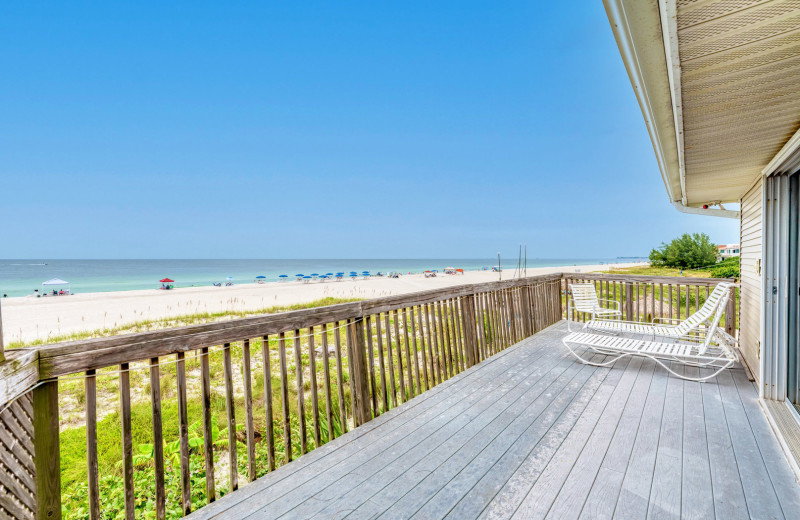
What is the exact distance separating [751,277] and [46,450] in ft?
18.1

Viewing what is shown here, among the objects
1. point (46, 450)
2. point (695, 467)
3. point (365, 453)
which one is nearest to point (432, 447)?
point (365, 453)

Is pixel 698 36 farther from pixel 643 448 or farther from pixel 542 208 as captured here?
pixel 542 208

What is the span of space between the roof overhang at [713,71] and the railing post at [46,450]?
226cm

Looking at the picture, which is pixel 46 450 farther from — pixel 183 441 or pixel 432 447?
pixel 432 447

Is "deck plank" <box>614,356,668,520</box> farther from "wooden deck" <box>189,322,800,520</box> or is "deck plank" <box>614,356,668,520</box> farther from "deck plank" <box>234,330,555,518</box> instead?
"deck plank" <box>234,330,555,518</box>

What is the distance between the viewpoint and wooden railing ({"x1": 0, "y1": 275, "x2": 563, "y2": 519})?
1.29 metres

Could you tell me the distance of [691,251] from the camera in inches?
1086

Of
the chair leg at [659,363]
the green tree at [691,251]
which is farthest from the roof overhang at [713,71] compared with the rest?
the green tree at [691,251]

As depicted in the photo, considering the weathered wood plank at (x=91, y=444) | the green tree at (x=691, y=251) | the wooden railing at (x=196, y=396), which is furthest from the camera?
the green tree at (x=691, y=251)

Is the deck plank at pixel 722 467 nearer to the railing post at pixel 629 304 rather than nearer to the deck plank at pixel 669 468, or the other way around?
the deck plank at pixel 669 468

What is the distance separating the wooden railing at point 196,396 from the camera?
129 centimetres

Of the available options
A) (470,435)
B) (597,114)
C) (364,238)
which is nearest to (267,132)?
(364,238)

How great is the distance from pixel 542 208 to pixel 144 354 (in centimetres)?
5873

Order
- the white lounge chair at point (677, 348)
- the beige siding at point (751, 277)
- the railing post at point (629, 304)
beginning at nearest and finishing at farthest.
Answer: the beige siding at point (751, 277)
the white lounge chair at point (677, 348)
the railing post at point (629, 304)
